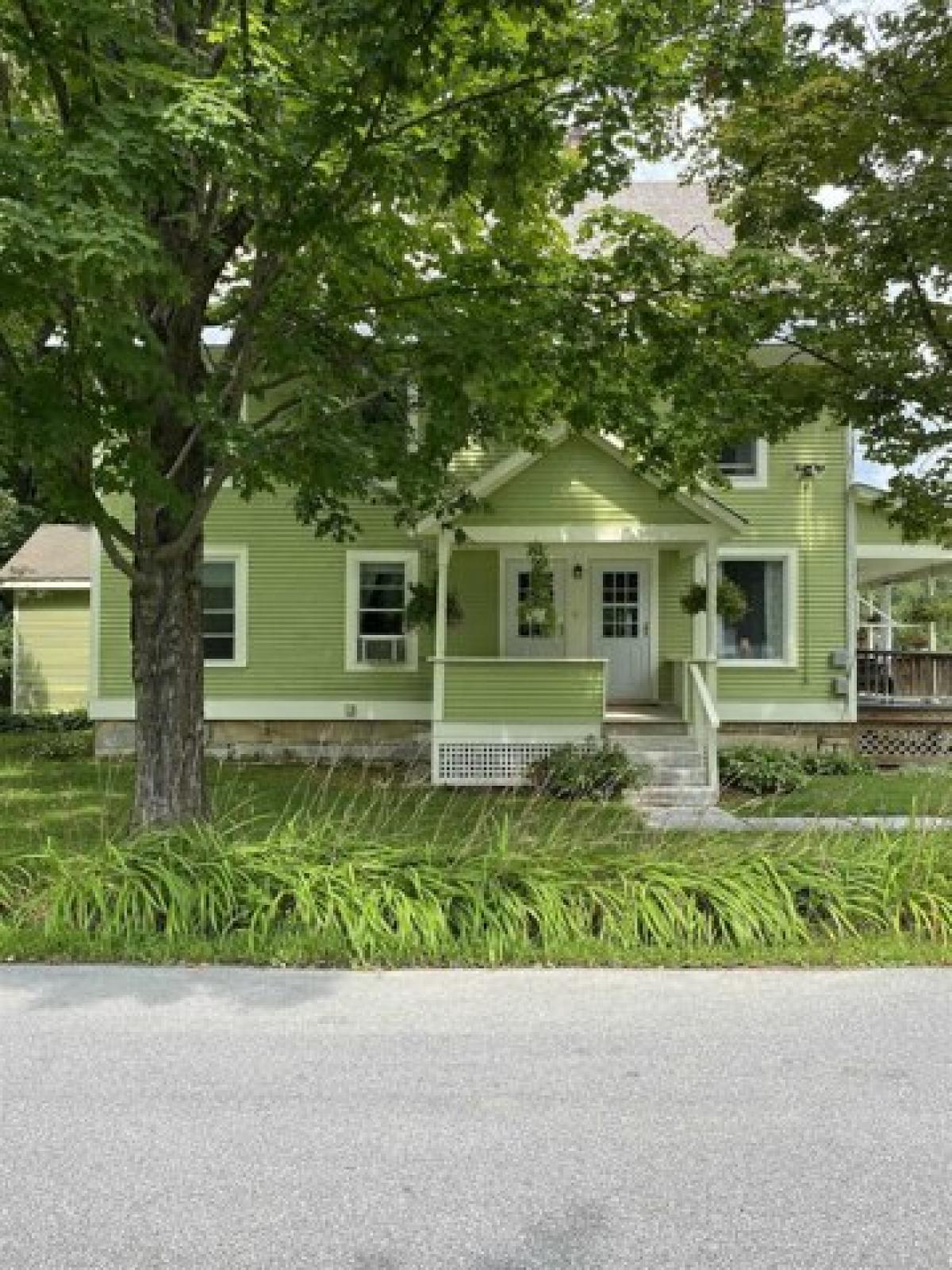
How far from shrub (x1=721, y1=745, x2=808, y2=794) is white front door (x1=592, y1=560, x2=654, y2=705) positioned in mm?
1775

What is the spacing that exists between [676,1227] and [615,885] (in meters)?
2.92

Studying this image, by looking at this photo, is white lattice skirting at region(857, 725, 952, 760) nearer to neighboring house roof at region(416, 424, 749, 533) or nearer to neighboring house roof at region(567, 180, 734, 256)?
neighboring house roof at region(416, 424, 749, 533)

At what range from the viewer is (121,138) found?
5098 millimetres

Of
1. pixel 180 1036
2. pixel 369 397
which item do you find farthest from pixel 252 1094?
pixel 369 397

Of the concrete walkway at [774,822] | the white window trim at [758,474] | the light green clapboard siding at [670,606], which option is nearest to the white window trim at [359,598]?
the light green clapboard siding at [670,606]

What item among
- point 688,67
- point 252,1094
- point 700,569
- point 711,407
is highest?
point 688,67

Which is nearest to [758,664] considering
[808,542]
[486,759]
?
[808,542]

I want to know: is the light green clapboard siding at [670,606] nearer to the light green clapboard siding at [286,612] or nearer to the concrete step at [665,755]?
the concrete step at [665,755]

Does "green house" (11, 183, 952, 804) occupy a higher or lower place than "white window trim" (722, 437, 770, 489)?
lower

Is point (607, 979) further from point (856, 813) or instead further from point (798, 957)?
point (856, 813)

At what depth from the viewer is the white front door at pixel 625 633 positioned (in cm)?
1516

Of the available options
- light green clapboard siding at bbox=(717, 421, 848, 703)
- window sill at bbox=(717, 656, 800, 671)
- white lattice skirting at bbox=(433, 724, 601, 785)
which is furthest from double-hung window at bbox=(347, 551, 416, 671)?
light green clapboard siding at bbox=(717, 421, 848, 703)

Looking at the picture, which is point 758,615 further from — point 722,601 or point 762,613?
point 722,601

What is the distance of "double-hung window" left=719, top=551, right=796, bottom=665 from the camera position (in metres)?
15.2
